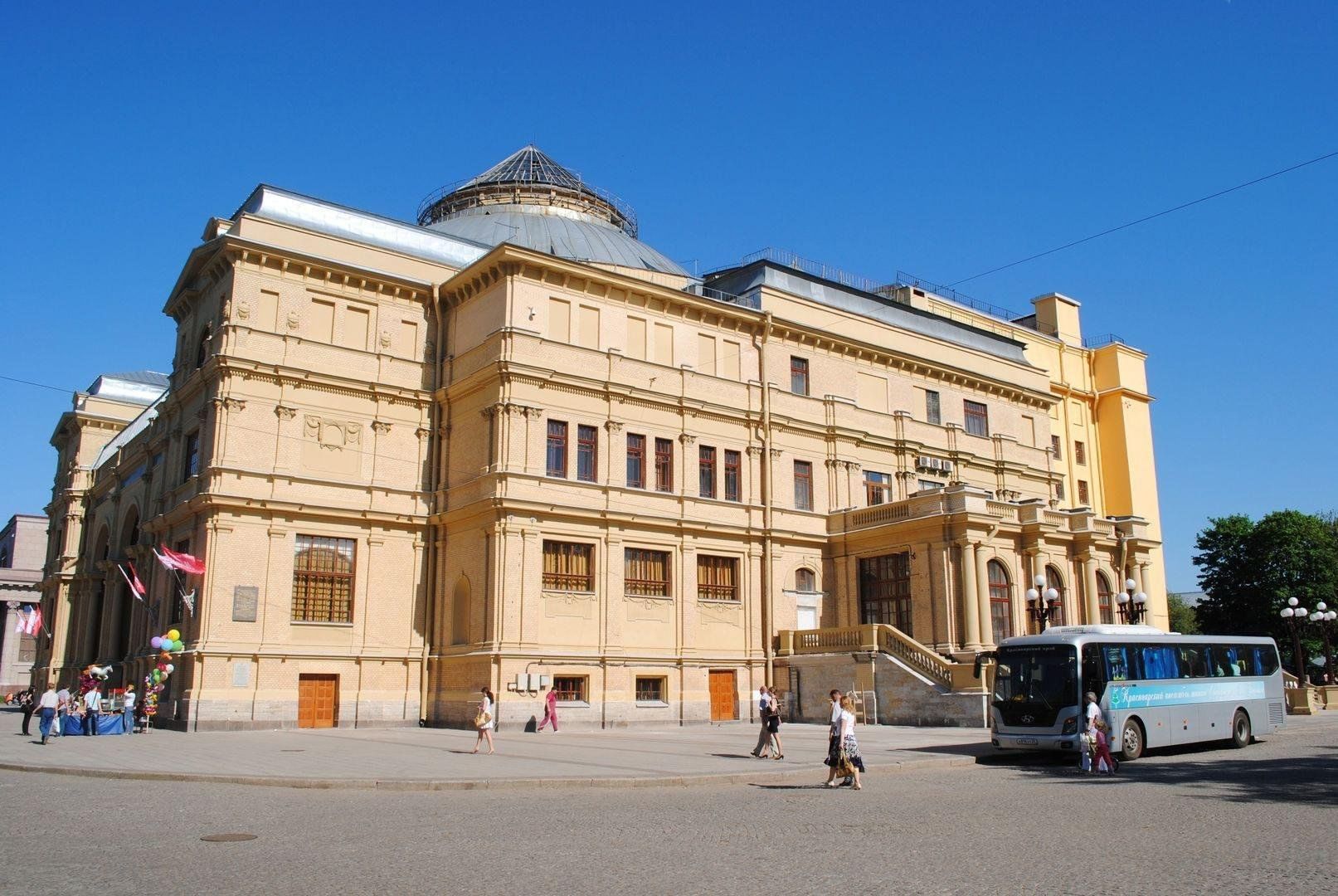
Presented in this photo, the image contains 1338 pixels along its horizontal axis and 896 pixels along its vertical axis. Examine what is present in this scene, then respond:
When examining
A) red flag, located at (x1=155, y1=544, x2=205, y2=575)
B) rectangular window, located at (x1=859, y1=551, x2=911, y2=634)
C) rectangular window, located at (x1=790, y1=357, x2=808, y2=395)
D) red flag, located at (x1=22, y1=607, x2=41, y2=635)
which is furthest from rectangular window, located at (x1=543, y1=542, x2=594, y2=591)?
red flag, located at (x1=22, y1=607, x2=41, y2=635)

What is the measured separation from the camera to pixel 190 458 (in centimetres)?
3816

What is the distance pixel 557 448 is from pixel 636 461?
3314 millimetres

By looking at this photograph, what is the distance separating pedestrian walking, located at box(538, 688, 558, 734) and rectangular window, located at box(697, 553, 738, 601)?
761 centimetres

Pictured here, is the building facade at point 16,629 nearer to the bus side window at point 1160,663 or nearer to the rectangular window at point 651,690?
the rectangular window at point 651,690

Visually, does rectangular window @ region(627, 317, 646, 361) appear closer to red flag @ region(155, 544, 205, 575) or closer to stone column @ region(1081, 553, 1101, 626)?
red flag @ region(155, 544, 205, 575)

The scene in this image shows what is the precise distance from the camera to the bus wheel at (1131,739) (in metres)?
24.7

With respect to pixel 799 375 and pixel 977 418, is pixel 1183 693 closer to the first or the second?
pixel 799 375

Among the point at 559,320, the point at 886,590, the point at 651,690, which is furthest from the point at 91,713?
the point at 886,590

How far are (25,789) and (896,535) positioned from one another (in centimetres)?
2985

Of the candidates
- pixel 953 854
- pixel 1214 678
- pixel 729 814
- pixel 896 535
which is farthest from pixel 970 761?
A: pixel 896 535

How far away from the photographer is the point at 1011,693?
83.2ft

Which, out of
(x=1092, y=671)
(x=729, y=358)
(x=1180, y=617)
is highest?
(x=729, y=358)

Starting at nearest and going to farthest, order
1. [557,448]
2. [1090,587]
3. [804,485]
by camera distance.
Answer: [557,448]
[804,485]
[1090,587]

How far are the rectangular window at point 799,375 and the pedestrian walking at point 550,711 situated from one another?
55.5 ft
